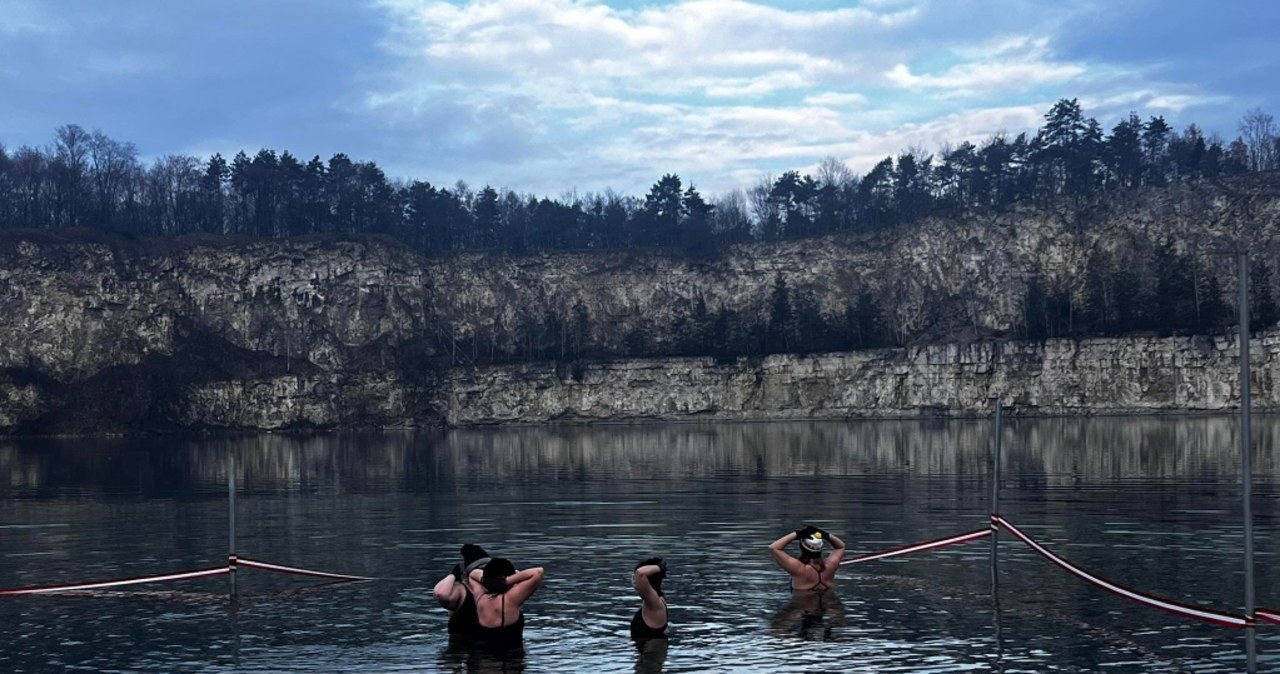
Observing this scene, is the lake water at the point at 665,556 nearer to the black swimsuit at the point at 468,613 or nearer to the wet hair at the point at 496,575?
the black swimsuit at the point at 468,613

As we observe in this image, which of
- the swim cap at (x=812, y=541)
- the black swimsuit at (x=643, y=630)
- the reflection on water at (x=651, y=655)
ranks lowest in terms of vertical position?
the reflection on water at (x=651, y=655)

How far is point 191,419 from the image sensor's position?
539 feet

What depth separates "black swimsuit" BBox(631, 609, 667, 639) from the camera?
22.9 m

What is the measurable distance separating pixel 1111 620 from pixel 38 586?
2456 centimetres

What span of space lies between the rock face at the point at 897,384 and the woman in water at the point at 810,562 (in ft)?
437

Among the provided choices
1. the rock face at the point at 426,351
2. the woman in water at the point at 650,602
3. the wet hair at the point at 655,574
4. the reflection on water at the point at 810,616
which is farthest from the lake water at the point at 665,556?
the rock face at the point at 426,351

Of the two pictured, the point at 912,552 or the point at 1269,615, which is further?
the point at 912,552

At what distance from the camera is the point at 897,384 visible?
17262 cm

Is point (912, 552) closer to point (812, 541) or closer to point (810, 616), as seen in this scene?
point (812, 541)

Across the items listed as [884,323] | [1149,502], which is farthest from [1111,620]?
[884,323]

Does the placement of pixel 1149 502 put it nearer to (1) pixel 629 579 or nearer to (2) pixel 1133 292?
(1) pixel 629 579

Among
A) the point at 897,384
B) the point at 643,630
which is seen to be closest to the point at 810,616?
the point at 643,630

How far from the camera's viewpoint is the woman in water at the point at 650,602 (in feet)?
71.3

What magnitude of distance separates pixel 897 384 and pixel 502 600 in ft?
509
